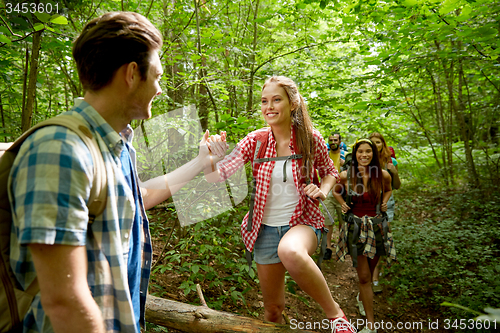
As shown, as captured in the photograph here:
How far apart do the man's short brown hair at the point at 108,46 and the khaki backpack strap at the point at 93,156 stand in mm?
181

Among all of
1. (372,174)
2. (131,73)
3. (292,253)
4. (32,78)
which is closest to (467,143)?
(372,174)

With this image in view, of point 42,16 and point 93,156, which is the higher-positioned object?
point 42,16

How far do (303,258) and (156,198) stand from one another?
1011mm

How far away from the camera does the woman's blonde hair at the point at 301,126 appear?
Result: 2.42 meters

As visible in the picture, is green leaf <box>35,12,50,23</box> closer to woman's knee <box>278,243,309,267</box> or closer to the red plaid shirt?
the red plaid shirt

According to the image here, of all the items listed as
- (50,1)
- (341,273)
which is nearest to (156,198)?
(50,1)

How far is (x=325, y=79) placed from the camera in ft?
19.5

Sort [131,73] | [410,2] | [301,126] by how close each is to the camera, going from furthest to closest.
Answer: [410,2], [301,126], [131,73]

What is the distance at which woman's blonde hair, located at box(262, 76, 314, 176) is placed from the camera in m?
2.42

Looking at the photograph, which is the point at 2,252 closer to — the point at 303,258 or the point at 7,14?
the point at 303,258

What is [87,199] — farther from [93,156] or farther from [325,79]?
[325,79]

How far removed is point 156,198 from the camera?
1828 millimetres

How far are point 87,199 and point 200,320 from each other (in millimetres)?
1796

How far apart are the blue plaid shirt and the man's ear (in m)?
0.18
